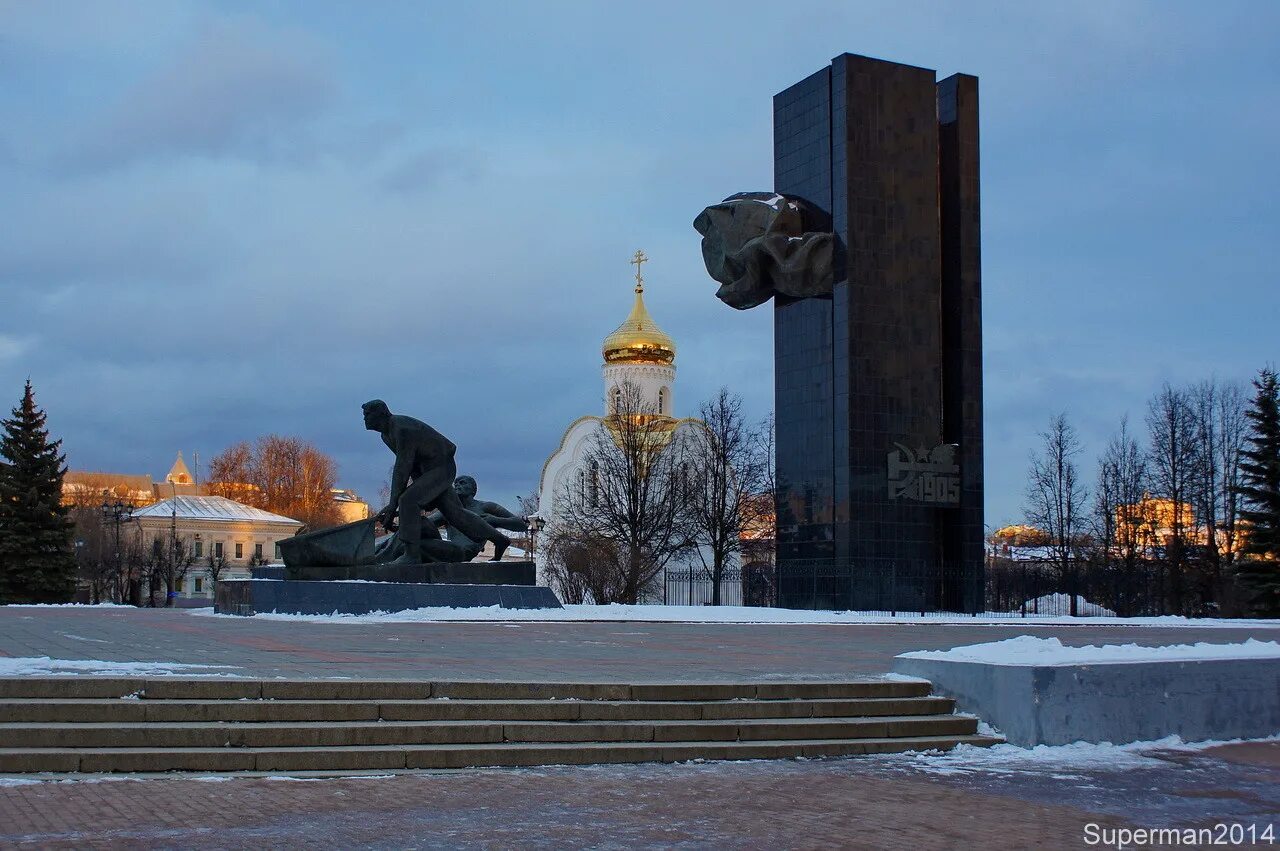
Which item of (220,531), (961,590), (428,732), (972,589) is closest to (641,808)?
(428,732)

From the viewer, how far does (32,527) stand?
47.9 meters

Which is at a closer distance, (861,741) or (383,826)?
(383,826)

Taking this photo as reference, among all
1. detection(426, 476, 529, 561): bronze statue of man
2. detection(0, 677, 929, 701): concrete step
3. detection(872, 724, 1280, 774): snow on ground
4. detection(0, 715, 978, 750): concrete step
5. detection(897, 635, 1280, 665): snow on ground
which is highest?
detection(426, 476, 529, 561): bronze statue of man

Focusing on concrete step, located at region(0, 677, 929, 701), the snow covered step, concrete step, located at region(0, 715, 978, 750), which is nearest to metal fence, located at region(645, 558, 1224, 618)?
concrete step, located at region(0, 677, 929, 701)

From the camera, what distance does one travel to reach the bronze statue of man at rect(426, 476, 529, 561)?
24.9 m

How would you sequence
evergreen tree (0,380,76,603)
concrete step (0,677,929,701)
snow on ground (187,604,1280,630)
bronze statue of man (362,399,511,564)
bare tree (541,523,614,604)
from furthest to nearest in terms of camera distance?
evergreen tree (0,380,76,603) < bare tree (541,523,614,604) < bronze statue of man (362,399,511,564) < snow on ground (187,604,1280,630) < concrete step (0,677,929,701)

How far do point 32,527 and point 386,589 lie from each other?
98.1 ft

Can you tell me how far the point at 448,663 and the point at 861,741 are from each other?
3.70 meters

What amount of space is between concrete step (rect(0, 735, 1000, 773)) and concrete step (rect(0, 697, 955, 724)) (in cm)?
38

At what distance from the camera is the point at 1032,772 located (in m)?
9.15

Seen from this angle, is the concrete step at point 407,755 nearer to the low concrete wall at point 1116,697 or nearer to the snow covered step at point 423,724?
the snow covered step at point 423,724

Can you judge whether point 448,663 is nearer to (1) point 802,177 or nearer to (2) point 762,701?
(2) point 762,701

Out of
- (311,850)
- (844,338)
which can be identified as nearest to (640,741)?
(311,850)

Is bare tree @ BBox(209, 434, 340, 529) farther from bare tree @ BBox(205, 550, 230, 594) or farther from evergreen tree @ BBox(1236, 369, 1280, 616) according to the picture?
evergreen tree @ BBox(1236, 369, 1280, 616)
